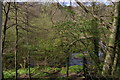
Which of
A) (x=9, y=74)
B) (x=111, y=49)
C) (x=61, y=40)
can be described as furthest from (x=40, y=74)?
(x=111, y=49)

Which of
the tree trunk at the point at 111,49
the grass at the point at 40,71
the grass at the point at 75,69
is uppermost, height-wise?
the tree trunk at the point at 111,49

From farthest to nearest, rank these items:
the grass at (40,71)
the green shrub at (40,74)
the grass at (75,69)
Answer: the green shrub at (40,74) → the grass at (40,71) → the grass at (75,69)

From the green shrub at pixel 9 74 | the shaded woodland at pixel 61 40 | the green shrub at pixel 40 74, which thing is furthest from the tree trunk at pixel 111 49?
the green shrub at pixel 9 74

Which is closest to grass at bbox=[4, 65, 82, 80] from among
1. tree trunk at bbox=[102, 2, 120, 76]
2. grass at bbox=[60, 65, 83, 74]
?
grass at bbox=[60, 65, 83, 74]

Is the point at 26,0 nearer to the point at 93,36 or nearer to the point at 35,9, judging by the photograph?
the point at 35,9

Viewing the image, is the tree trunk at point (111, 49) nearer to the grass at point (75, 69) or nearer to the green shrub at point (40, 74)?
the grass at point (75, 69)

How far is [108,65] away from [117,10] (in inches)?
25.0

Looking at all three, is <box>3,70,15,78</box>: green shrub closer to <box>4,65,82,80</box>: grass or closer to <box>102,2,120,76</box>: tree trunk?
<box>4,65,82,80</box>: grass

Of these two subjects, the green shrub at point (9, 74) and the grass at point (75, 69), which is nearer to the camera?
the grass at point (75, 69)

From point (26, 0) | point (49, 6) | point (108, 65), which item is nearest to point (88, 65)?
point (108, 65)

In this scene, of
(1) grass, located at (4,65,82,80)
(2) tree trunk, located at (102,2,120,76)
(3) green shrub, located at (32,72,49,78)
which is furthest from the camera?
(3) green shrub, located at (32,72,49,78)

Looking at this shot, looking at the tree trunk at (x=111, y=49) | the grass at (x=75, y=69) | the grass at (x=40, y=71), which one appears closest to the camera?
the tree trunk at (x=111, y=49)

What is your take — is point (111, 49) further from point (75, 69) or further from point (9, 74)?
point (9, 74)

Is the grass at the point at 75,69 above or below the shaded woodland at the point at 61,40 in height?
below
